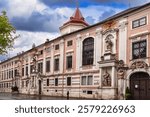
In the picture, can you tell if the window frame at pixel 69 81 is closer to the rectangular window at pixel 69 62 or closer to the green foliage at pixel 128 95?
the rectangular window at pixel 69 62

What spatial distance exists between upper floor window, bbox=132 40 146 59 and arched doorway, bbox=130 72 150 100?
1.98m

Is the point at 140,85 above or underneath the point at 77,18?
underneath

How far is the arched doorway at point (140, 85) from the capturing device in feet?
107

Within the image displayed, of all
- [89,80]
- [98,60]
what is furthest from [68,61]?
[98,60]

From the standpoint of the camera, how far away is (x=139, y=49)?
33.8 metres

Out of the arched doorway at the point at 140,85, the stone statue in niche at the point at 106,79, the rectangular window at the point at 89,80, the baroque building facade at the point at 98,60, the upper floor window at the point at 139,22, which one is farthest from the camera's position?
the rectangular window at the point at 89,80

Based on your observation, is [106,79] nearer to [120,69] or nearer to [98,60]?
[120,69]

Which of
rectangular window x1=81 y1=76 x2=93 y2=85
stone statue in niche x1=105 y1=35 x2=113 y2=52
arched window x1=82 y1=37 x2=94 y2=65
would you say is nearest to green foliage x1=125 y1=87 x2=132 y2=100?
stone statue in niche x1=105 y1=35 x2=113 y2=52

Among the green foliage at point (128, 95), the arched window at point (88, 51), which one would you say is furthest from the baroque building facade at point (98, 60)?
the green foliage at point (128, 95)

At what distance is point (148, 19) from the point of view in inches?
1291

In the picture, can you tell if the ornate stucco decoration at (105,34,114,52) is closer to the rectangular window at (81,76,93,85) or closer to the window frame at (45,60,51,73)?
the rectangular window at (81,76,93,85)

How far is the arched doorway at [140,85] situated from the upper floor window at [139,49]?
6.48ft

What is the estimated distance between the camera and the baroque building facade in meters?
33.7

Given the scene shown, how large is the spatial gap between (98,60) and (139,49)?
26.0 feet
